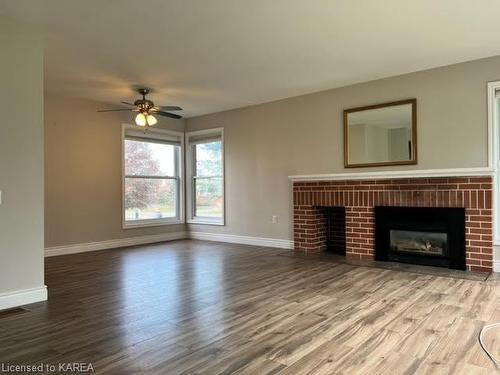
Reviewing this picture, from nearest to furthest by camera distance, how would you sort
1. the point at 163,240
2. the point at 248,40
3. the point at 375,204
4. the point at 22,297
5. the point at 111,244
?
1. the point at 22,297
2. the point at 248,40
3. the point at 375,204
4. the point at 111,244
5. the point at 163,240

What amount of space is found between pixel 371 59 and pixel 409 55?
0.40m

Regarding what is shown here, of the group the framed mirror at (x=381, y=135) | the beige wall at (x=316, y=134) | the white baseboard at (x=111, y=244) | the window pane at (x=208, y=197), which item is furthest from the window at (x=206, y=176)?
the framed mirror at (x=381, y=135)

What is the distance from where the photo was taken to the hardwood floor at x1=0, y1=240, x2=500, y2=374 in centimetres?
208

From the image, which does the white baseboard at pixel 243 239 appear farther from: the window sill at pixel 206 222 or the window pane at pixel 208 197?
the window pane at pixel 208 197

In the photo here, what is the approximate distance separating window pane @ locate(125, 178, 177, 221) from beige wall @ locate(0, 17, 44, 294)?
3.28m

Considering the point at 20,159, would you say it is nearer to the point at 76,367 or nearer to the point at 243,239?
the point at 76,367

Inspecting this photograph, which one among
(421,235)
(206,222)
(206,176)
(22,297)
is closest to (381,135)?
(421,235)

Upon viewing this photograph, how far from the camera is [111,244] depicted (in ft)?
20.6

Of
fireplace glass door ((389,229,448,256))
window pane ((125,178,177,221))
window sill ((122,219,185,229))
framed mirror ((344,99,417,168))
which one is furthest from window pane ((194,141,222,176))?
fireplace glass door ((389,229,448,256))

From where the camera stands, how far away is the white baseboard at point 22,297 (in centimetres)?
306

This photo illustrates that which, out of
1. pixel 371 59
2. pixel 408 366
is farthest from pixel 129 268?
pixel 371 59

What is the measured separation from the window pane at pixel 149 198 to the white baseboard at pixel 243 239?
68 centimetres

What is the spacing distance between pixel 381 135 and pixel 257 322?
336 centimetres

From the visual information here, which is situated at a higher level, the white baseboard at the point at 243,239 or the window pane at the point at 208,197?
the window pane at the point at 208,197
